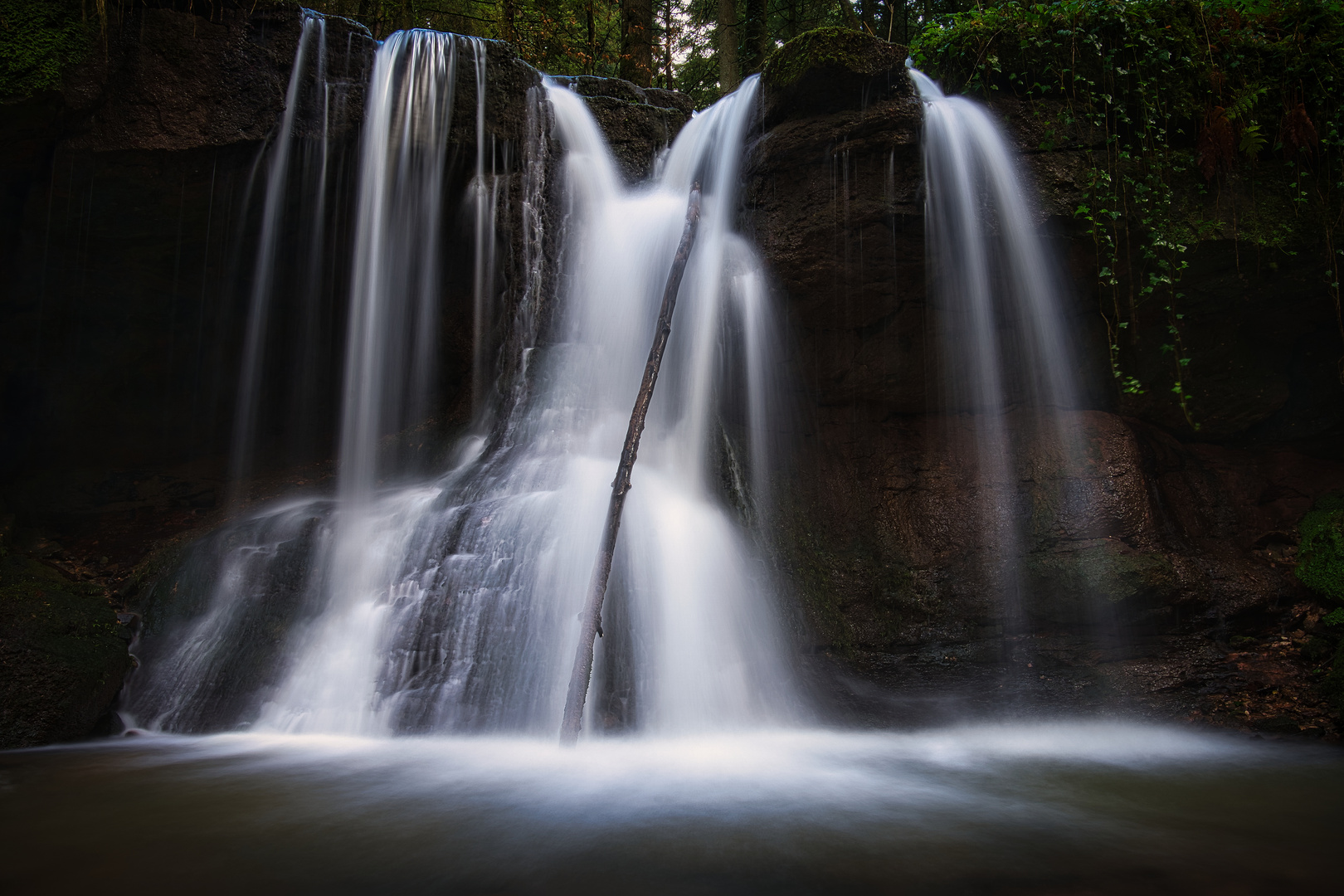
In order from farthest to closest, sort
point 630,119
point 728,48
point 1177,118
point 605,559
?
1. point 728,48
2. point 630,119
3. point 1177,118
4. point 605,559

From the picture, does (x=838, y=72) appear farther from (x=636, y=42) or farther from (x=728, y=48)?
(x=636, y=42)

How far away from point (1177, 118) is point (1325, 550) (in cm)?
388

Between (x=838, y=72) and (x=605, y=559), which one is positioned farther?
(x=838, y=72)

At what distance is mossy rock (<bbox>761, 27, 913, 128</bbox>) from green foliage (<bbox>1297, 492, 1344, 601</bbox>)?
5.11 metres

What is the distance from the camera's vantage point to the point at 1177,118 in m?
6.29

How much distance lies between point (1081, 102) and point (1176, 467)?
11.2 ft

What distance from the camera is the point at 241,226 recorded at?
7070mm

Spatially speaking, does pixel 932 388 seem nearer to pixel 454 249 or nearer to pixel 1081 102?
pixel 1081 102

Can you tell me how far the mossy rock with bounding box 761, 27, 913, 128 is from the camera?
20.0ft

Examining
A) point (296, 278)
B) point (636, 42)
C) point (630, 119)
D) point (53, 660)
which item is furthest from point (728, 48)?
point (53, 660)

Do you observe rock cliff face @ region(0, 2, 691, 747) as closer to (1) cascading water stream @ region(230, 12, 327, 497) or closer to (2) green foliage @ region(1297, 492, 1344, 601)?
(1) cascading water stream @ region(230, 12, 327, 497)

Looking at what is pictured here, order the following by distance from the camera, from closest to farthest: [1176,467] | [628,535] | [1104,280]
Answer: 1. [628,535]
2. [1104,280]
3. [1176,467]

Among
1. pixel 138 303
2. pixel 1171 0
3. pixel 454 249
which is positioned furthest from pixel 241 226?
pixel 1171 0

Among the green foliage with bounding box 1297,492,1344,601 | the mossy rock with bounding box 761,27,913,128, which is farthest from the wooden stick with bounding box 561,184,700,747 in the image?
the green foliage with bounding box 1297,492,1344,601
